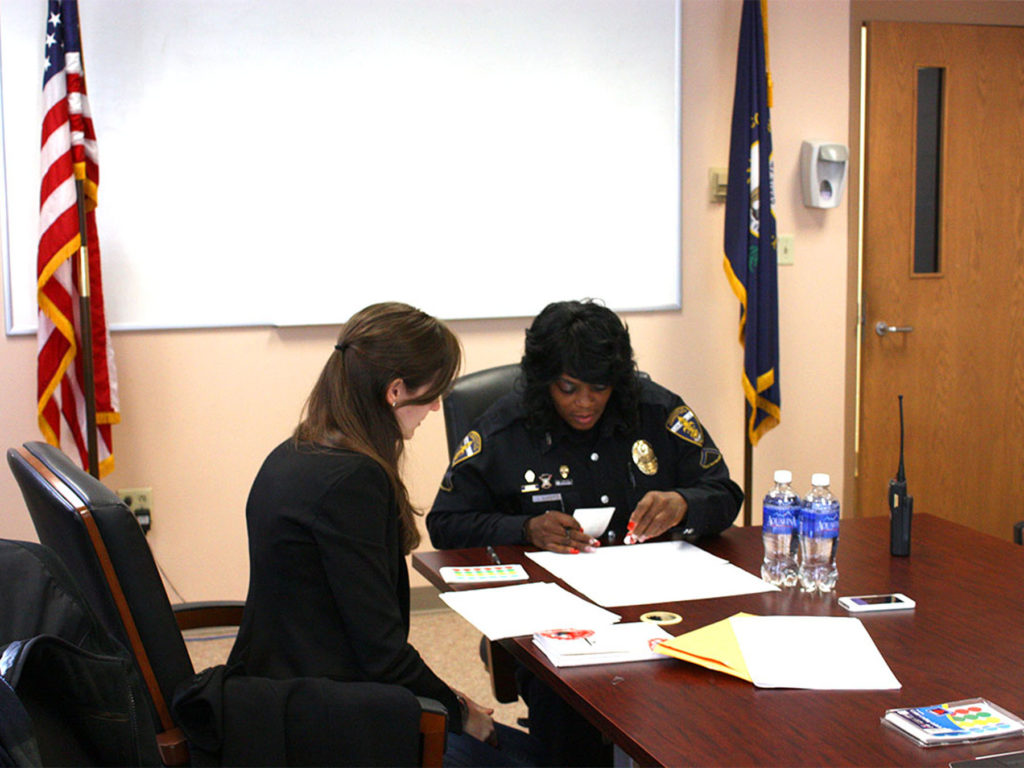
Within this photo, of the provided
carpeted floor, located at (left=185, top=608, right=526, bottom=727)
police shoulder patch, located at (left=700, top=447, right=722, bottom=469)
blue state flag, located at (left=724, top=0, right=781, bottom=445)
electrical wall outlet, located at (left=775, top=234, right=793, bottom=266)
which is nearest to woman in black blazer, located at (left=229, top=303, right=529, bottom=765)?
police shoulder patch, located at (left=700, top=447, right=722, bottom=469)

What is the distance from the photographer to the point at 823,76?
417 centimetres

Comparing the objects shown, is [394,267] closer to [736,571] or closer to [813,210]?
[813,210]

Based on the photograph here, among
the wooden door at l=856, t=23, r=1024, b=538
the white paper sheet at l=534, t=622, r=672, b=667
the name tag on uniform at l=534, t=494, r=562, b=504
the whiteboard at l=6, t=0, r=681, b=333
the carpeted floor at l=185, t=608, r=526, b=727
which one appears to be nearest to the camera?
the white paper sheet at l=534, t=622, r=672, b=667

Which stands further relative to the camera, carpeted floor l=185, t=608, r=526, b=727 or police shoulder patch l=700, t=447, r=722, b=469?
carpeted floor l=185, t=608, r=526, b=727

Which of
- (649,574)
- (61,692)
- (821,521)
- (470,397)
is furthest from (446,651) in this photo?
(61,692)

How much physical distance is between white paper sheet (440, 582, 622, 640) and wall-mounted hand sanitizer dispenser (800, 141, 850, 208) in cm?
268

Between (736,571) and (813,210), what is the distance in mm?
2536

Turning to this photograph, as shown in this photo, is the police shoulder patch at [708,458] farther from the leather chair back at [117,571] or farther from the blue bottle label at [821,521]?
the leather chair back at [117,571]

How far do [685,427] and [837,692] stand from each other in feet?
3.68

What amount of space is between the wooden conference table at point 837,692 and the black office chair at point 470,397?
1.70ft

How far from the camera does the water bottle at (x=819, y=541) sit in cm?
192

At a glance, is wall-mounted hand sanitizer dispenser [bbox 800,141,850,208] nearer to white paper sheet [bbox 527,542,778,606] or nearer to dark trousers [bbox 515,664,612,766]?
white paper sheet [bbox 527,542,778,606]

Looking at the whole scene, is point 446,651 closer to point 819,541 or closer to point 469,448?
point 469,448

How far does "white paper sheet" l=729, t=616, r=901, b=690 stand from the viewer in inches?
58.0
